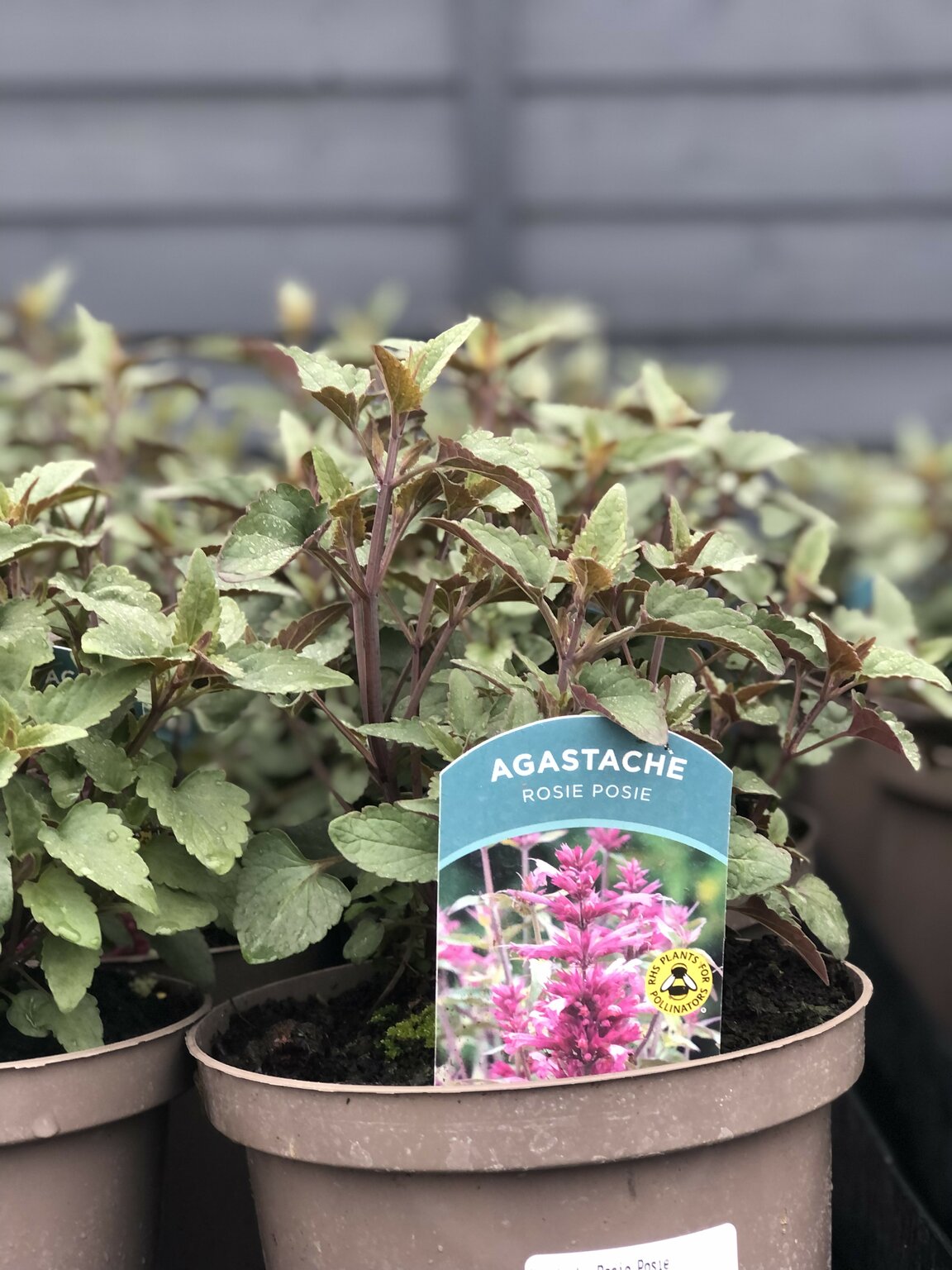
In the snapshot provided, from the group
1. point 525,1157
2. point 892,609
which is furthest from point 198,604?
point 892,609

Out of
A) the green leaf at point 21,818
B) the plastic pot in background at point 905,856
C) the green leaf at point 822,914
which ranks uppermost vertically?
the green leaf at point 21,818

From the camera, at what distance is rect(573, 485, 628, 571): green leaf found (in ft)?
2.60

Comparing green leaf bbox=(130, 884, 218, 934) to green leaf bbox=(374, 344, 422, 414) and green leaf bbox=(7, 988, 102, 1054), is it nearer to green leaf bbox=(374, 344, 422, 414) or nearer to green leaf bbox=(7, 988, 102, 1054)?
green leaf bbox=(7, 988, 102, 1054)

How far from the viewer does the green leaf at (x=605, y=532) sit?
79cm

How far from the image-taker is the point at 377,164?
10.6ft

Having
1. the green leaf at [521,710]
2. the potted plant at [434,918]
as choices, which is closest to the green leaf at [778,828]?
the potted plant at [434,918]

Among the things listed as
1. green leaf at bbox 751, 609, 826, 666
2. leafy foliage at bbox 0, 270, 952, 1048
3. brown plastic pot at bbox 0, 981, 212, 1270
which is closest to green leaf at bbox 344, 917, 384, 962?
leafy foliage at bbox 0, 270, 952, 1048

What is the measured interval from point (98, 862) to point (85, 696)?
109mm

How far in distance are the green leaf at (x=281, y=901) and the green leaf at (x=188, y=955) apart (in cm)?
10

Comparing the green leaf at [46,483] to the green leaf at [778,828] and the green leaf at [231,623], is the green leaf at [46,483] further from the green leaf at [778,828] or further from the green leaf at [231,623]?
the green leaf at [778,828]

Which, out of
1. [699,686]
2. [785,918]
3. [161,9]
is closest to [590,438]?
[699,686]

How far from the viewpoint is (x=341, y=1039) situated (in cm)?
87

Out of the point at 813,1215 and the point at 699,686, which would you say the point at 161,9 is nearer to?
the point at 699,686

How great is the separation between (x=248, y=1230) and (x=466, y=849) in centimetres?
48
